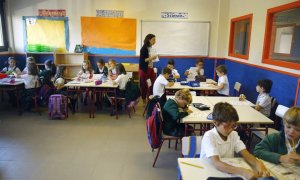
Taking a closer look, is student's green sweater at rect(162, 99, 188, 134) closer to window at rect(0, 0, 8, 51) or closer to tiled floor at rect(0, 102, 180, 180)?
tiled floor at rect(0, 102, 180, 180)

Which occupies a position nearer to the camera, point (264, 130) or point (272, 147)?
point (272, 147)

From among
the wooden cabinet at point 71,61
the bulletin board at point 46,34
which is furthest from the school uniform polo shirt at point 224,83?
the bulletin board at point 46,34

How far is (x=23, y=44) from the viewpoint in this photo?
709cm

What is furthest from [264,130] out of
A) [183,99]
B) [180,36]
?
[180,36]

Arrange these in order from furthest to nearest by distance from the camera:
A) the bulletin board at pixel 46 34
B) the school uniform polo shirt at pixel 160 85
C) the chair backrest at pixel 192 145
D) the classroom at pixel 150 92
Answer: the bulletin board at pixel 46 34 < the school uniform polo shirt at pixel 160 85 < the chair backrest at pixel 192 145 < the classroom at pixel 150 92

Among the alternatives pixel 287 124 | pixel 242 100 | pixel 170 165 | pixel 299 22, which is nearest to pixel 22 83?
pixel 170 165

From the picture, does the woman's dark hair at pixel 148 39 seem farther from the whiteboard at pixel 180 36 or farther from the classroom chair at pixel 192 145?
the classroom chair at pixel 192 145

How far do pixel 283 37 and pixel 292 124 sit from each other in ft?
10.6

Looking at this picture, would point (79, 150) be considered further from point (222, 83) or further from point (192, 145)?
point (222, 83)

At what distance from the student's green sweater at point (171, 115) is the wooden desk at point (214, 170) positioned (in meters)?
1.14

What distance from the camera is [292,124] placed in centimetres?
164

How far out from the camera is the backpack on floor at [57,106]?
4.71 m

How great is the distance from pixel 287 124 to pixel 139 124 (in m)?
3.19

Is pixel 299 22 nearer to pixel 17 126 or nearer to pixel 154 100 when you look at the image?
pixel 154 100
